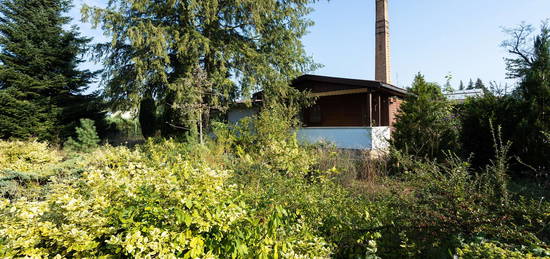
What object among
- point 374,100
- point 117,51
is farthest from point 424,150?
point 117,51

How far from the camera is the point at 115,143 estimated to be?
48.9 ft

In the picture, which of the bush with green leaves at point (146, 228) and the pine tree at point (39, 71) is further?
the pine tree at point (39, 71)

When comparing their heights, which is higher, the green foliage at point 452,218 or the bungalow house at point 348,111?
the bungalow house at point 348,111

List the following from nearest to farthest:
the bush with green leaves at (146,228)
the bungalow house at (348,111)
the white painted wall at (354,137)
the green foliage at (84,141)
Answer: the bush with green leaves at (146,228) → the white painted wall at (354,137) → the bungalow house at (348,111) → the green foliage at (84,141)

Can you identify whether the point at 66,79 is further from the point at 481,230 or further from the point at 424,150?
the point at 481,230

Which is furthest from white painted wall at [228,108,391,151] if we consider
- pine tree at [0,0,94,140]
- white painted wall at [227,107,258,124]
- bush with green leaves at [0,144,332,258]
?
pine tree at [0,0,94,140]

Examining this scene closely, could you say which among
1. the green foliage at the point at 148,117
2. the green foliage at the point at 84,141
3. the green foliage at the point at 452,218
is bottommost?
the green foliage at the point at 452,218

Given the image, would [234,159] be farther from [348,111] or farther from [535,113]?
[348,111]

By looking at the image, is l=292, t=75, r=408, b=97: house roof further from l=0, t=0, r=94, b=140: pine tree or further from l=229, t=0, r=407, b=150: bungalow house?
l=0, t=0, r=94, b=140: pine tree

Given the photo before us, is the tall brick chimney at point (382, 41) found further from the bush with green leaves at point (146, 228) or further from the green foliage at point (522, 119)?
the bush with green leaves at point (146, 228)

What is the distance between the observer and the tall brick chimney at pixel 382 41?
19.6m

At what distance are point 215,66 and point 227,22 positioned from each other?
223 centimetres

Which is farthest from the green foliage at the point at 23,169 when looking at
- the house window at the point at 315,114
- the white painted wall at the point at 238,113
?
the house window at the point at 315,114

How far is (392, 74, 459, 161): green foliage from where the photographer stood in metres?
6.91
